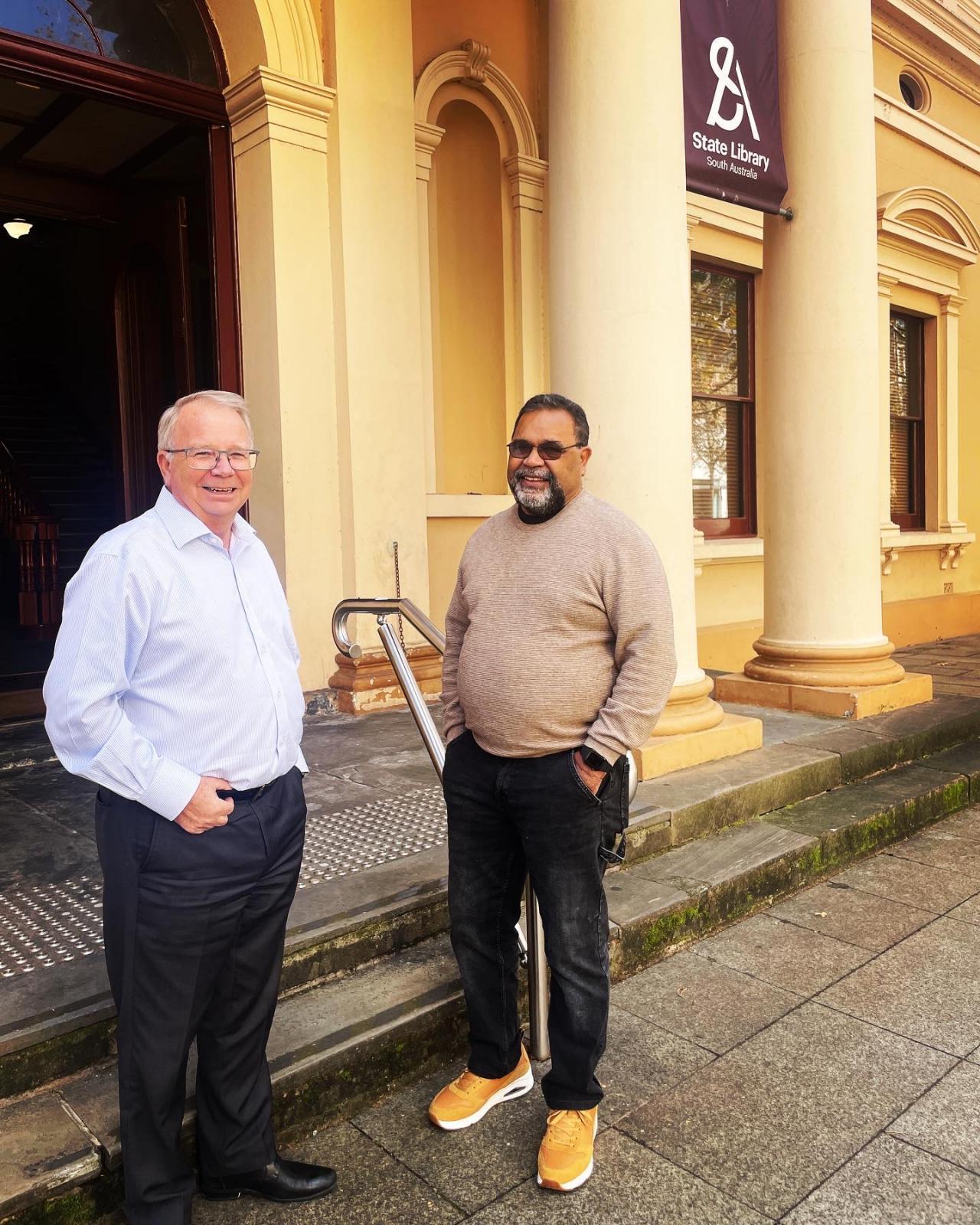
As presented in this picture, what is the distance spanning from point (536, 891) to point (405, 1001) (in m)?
0.67

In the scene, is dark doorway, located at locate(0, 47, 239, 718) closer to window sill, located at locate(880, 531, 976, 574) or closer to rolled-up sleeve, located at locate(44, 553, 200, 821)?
rolled-up sleeve, located at locate(44, 553, 200, 821)

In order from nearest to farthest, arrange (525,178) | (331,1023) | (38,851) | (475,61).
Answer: (331,1023) < (38,851) < (475,61) < (525,178)

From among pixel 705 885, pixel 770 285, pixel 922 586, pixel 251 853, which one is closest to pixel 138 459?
pixel 770 285

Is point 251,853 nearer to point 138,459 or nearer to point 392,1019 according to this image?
point 392,1019

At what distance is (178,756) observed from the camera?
2.11 meters

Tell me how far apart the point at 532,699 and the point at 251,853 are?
0.77m

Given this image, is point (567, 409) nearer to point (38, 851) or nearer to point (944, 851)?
point (38, 851)

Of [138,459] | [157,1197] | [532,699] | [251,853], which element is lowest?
[157,1197]

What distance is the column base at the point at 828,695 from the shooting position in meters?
6.29

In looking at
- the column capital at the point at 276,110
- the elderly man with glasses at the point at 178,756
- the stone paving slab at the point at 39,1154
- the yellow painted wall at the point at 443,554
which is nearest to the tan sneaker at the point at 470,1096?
the elderly man with glasses at the point at 178,756

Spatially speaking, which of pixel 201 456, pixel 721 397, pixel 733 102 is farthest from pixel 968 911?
pixel 721 397

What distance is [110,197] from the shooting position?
318 inches

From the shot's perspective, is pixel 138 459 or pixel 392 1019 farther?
pixel 138 459

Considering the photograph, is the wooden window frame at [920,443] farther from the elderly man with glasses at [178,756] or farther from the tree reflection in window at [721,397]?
the elderly man with glasses at [178,756]
